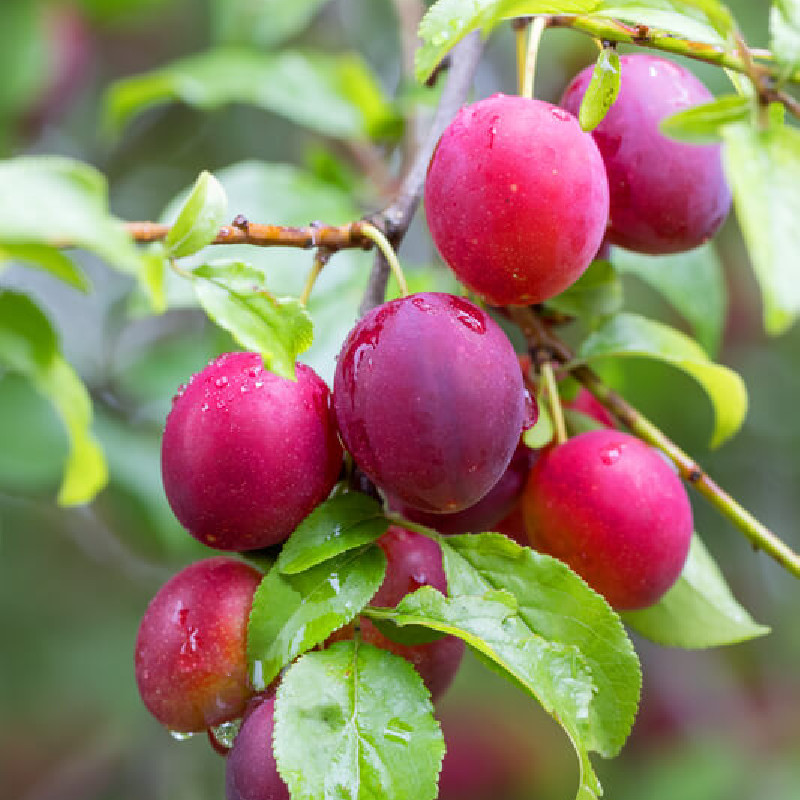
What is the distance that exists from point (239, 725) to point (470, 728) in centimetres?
171

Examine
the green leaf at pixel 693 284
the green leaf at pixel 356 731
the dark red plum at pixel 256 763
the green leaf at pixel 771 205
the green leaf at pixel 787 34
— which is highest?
the green leaf at pixel 787 34

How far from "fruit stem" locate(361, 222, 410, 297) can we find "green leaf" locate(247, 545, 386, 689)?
0.18 meters

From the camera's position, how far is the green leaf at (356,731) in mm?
569

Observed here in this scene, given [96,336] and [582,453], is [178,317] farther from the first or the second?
[582,453]

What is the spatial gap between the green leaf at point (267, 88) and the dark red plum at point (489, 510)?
29.4 inches

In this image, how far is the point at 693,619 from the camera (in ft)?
2.71

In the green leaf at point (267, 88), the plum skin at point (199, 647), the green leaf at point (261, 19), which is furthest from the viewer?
the green leaf at point (261, 19)

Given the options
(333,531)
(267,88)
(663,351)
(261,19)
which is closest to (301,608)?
(333,531)

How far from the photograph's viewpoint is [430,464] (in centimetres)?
62

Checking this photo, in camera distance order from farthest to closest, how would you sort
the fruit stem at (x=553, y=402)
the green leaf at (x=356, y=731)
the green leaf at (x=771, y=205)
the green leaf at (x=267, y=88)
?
the green leaf at (x=267, y=88), the fruit stem at (x=553, y=402), the green leaf at (x=356, y=731), the green leaf at (x=771, y=205)

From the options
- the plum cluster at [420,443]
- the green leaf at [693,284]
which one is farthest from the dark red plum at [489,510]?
the green leaf at [693,284]

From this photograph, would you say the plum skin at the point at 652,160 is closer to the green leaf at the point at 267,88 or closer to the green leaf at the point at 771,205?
the green leaf at the point at 771,205

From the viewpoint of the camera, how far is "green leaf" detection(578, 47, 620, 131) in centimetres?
62

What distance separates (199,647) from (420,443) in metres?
0.20
